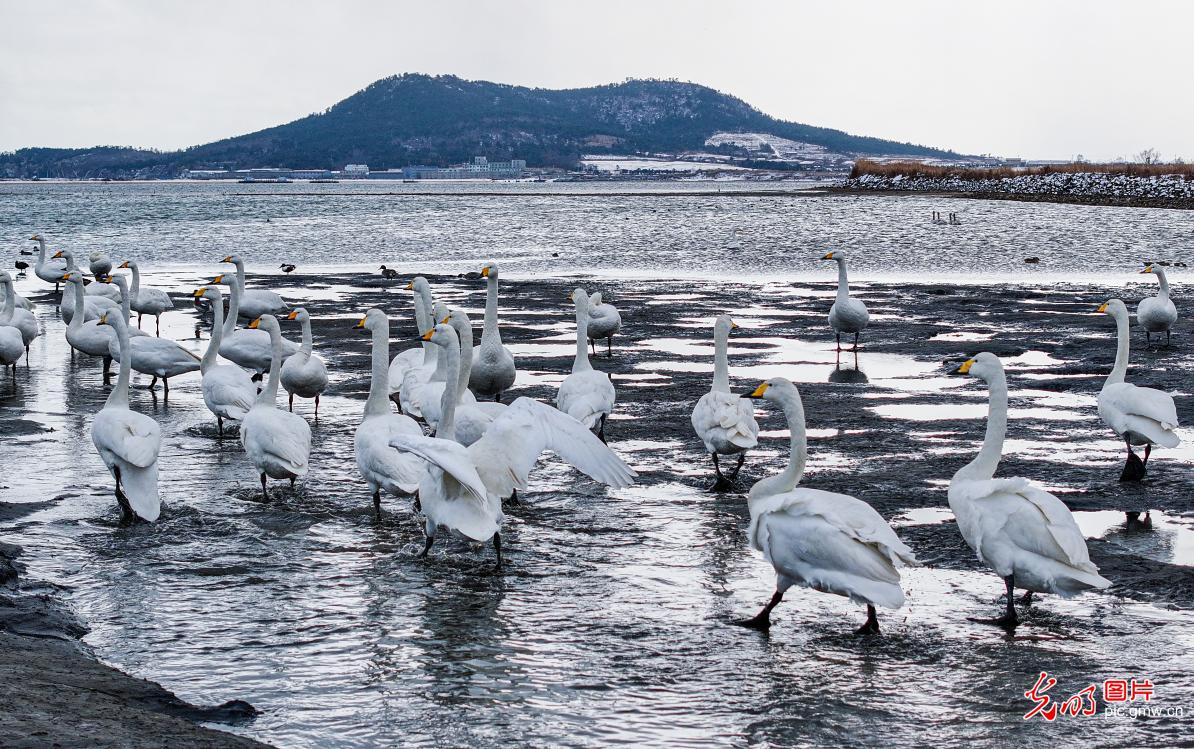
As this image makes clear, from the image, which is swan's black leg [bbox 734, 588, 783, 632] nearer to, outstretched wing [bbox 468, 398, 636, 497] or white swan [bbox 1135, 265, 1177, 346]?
outstretched wing [bbox 468, 398, 636, 497]

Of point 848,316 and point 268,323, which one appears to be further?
point 848,316

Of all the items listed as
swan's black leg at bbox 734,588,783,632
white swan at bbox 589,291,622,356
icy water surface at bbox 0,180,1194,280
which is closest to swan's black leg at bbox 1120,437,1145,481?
swan's black leg at bbox 734,588,783,632

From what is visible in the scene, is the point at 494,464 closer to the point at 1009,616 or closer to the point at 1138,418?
the point at 1009,616

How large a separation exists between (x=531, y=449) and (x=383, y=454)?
1118mm

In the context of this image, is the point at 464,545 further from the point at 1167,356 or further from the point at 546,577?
the point at 1167,356

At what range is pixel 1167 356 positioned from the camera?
603 inches

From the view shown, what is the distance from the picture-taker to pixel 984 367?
7422mm

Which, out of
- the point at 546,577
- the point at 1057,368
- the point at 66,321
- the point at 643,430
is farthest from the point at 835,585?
the point at 66,321

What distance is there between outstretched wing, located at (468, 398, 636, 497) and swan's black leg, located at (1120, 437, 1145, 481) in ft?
13.8

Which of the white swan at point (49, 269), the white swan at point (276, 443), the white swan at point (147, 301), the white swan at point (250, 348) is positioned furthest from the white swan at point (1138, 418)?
the white swan at point (49, 269)

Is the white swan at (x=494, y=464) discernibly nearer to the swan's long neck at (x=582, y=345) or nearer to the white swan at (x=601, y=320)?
the swan's long neck at (x=582, y=345)

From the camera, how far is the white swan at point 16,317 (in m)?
15.8

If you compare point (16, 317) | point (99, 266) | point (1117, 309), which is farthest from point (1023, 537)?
point (99, 266)

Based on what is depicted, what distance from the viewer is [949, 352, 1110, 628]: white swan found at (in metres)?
6.22
